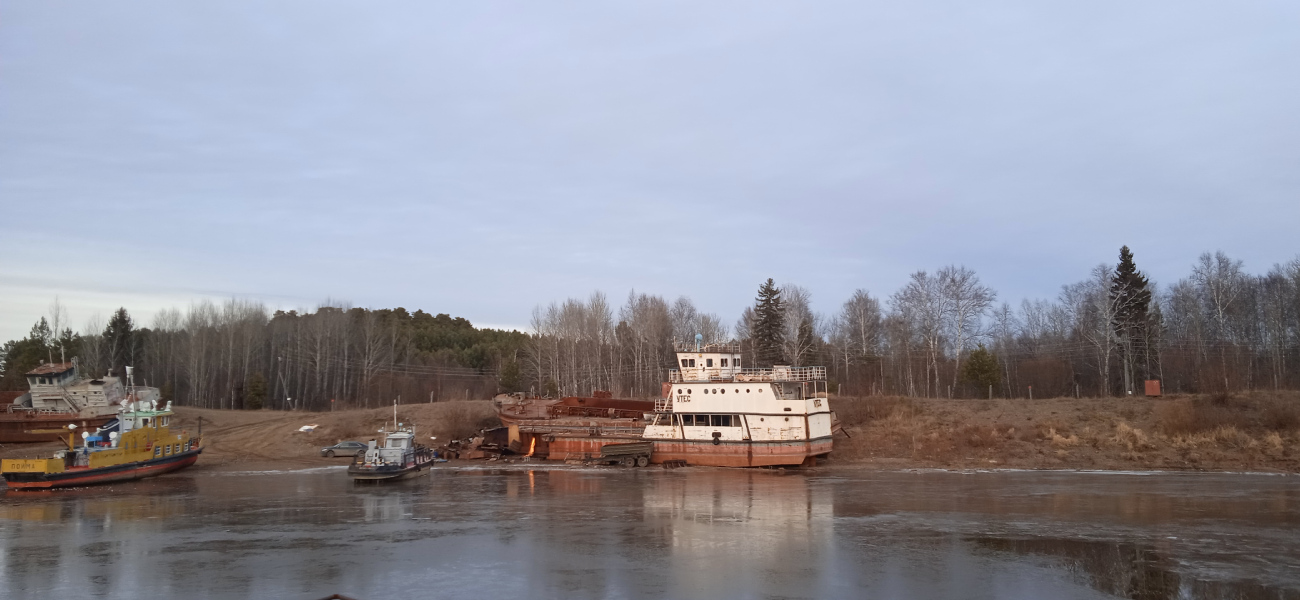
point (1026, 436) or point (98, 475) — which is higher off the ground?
point (1026, 436)

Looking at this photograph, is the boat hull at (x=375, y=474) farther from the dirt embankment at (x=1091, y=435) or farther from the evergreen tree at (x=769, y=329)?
the evergreen tree at (x=769, y=329)

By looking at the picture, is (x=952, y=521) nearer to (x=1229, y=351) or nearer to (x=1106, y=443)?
(x=1106, y=443)

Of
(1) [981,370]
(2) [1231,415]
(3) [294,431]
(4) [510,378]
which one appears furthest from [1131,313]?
(3) [294,431]

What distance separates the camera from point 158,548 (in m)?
A: 19.2

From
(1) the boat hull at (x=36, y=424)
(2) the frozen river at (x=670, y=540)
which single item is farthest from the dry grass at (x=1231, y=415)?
(1) the boat hull at (x=36, y=424)

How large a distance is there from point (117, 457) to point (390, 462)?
12.5m

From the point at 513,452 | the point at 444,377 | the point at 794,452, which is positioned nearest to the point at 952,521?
the point at 794,452

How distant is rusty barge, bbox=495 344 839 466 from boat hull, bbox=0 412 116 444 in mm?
27995

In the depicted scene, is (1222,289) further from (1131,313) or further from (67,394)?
(67,394)

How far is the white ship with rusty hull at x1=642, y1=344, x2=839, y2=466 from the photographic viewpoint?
38312 mm

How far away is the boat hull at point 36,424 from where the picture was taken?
47969 mm

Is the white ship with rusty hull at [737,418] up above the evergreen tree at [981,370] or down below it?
below

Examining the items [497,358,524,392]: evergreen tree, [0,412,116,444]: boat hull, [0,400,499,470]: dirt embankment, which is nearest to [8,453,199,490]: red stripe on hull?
[0,400,499,470]: dirt embankment

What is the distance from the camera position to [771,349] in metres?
61.6
